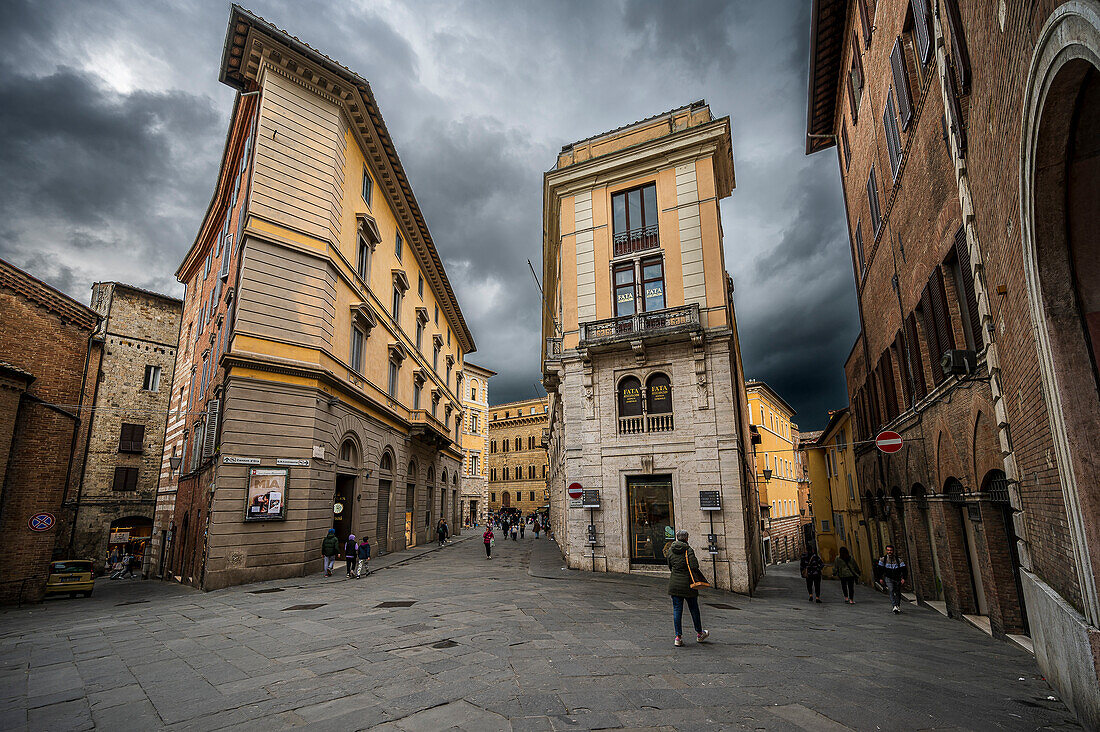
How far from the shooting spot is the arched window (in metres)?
18.3

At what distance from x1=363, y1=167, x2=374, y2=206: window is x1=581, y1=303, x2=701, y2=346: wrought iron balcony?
1137 centimetres

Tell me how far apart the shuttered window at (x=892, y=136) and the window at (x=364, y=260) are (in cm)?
1866

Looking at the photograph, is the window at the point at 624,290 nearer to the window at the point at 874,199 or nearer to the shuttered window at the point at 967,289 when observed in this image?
the window at the point at 874,199

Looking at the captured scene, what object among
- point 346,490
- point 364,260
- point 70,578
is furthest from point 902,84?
point 70,578

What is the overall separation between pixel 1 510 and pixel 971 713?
2121 cm

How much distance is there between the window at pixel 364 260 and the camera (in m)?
21.8

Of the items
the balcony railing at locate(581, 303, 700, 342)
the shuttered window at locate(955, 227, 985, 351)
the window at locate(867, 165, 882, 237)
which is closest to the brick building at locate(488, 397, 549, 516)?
the balcony railing at locate(581, 303, 700, 342)

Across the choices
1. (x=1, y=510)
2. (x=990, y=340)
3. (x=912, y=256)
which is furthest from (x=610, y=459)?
(x=1, y=510)

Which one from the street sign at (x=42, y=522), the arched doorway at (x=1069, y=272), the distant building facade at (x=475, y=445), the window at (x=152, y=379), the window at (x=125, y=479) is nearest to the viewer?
the arched doorway at (x=1069, y=272)

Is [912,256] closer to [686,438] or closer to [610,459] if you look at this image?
[686,438]

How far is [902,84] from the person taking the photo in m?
12.0

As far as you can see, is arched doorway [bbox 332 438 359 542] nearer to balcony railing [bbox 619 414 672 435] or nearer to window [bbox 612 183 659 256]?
balcony railing [bbox 619 414 672 435]

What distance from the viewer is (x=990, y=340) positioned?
793 cm

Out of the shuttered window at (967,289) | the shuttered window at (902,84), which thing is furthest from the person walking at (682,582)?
the shuttered window at (902,84)
